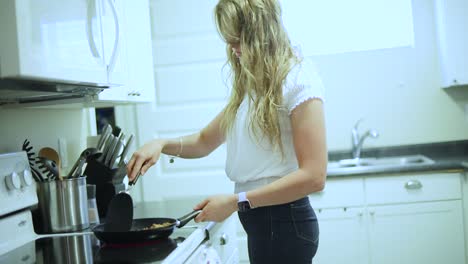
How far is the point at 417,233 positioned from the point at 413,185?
0.27 m

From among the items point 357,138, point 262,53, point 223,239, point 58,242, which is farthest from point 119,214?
point 357,138

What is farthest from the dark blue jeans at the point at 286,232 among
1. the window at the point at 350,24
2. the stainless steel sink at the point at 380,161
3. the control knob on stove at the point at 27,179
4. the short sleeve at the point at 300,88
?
the window at the point at 350,24

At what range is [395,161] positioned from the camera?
333 cm

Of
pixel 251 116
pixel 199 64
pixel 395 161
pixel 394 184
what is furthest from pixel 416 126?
pixel 251 116

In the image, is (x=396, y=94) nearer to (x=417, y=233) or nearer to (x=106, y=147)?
(x=417, y=233)

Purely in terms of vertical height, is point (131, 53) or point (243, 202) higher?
point (131, 53)

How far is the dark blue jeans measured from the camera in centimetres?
156

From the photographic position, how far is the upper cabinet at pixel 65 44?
1.12 m

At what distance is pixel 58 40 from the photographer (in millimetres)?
1309

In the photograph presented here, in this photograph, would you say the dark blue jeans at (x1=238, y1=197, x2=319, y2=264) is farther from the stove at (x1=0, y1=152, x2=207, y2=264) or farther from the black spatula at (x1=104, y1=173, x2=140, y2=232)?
the black spatula at (x1=104, y1=173, x2=140, y2=232)

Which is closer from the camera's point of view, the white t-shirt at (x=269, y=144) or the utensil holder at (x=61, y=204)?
the white t-shirt at (x=269, y=144)

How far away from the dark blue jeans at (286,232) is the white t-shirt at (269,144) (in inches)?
3.9

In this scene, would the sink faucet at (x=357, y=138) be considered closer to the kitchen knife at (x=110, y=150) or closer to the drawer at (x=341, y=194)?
the drawer at (x=341, y=194)

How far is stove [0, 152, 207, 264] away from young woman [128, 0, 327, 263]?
16cm
